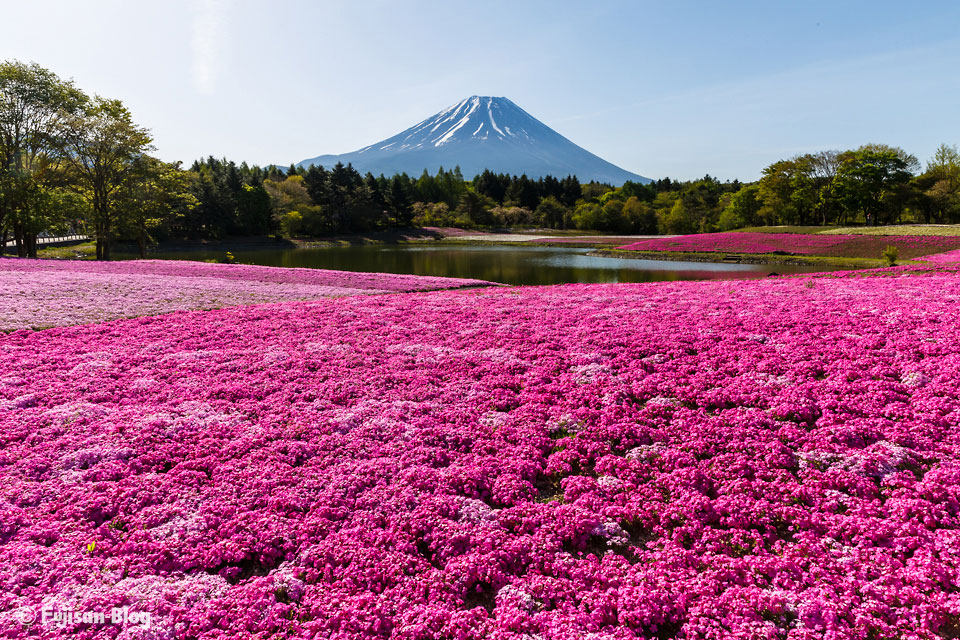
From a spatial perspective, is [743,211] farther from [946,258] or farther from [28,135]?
[28,135]

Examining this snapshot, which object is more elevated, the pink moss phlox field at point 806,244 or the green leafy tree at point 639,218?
the green leafy tree at point 639,218

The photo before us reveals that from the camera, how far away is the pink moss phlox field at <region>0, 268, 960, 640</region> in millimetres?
4695

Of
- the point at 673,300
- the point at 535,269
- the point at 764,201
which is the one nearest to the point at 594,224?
the point at 764,201

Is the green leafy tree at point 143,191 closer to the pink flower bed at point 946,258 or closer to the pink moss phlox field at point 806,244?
the pink moss phlox field at point 806,244

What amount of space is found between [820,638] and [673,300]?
54.0ft

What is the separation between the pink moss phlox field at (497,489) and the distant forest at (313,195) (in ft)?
163

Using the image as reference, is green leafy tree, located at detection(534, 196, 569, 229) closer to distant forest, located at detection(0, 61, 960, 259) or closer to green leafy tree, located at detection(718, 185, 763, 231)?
distant forest, located at detection(0, 61, 960, 259)

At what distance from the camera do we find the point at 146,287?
2614cm

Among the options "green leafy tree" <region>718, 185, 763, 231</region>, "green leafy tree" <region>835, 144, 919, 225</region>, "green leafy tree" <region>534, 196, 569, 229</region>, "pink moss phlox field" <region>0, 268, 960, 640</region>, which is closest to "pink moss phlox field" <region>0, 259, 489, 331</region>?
"pink moss phlox field" <region>0, 268, 960, 640</region>

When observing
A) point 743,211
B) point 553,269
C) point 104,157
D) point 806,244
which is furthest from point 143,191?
point 743,211

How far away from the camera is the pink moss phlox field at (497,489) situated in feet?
15.4

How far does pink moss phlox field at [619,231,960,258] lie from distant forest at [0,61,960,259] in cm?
2944

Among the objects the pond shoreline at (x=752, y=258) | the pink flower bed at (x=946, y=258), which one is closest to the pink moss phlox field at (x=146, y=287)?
the pink flower bed at (x=946, y=258)

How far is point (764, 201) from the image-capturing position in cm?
9931
